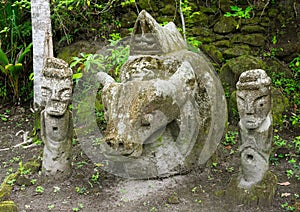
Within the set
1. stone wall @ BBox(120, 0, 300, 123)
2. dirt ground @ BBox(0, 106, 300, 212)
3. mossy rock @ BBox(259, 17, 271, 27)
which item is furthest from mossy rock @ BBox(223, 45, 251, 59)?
dirt ground @ BBox(0, 106, 300, 212)

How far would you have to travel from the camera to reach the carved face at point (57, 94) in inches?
163

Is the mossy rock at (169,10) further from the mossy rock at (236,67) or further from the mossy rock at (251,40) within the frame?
the mossy rock at (236,67)

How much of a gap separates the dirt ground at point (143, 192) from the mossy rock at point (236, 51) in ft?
9.86

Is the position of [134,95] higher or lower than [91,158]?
higher

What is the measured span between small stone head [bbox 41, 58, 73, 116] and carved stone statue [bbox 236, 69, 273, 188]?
5.62 ft

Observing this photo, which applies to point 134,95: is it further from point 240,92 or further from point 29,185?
point 29,185

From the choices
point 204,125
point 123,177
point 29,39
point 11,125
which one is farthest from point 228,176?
point 29,39

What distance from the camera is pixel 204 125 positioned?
4246 millimetres

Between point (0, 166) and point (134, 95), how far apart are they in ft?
7.89

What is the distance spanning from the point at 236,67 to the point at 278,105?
35.2 inches

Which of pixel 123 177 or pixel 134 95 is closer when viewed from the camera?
pixel 134 95

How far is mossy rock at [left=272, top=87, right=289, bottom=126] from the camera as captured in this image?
6.17 meters

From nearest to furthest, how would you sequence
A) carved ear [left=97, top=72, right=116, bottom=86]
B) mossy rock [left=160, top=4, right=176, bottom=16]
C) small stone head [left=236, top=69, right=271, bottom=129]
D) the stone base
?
small stone head [left=236, top=69, right=271, bottom=129] < the stone base < carved ear [left=97, top=72, right=116, bottom=86] < mossy rock [left=160, top=4, right=176, bottom=16]

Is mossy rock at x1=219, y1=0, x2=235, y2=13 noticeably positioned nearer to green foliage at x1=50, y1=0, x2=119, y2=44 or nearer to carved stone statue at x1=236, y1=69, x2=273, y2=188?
green foliage at x1=50, y1=0, x2=119, y2=44
